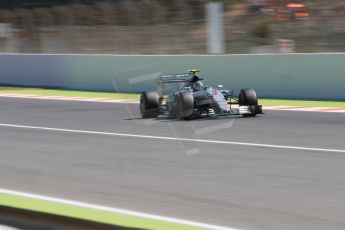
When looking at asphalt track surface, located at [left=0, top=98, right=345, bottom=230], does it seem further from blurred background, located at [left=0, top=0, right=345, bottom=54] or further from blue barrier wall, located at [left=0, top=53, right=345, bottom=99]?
blurred background, located at [left=0, top=0, right=345, bottom=54]

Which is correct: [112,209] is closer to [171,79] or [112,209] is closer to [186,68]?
[171,79]

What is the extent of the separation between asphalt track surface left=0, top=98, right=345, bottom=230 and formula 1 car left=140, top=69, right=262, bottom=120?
20cm

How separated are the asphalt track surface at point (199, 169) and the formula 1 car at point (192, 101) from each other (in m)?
0.20

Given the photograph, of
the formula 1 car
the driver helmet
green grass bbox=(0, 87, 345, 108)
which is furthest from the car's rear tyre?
green grass bbox=(0, 87, 345, 108)

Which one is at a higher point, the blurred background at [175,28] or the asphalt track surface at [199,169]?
the blurred background at [175,28]

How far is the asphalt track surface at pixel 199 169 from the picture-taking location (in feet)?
20.5

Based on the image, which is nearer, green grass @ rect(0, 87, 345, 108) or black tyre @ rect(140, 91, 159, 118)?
black tyre @ rect(140, 91, 159, 118)

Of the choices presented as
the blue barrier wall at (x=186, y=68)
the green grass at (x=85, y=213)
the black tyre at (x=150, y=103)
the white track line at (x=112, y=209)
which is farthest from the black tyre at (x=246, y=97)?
the green grass at (x=85, y=213)

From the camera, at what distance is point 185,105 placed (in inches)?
484

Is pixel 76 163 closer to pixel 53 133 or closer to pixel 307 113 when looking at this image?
pixel 53 133

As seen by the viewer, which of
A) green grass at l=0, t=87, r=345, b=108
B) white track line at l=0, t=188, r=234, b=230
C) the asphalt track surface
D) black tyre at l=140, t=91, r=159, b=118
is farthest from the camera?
green grass at l=0, t=87, r=345, b=108

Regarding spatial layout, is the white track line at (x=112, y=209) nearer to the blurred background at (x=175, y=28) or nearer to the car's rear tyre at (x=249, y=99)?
the car's rear tyre at (x=249, y=99)

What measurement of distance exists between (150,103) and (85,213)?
25.2 ft

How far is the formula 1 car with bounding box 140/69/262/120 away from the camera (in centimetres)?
1238
